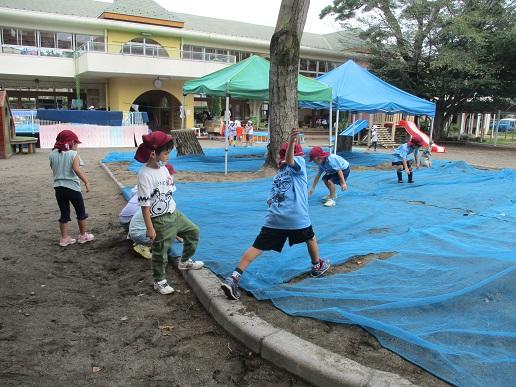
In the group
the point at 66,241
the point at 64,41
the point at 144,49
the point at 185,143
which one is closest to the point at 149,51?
the point at 144,49

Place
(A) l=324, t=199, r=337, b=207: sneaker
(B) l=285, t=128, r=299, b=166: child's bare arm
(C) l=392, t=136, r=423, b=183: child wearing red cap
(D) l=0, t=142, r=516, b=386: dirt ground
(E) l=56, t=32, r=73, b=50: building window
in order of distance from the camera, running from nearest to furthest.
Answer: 1. (D) l=0, t=142, r=516, b=386: dirt ground
2. (B) l=285, t=128, r=299, b=166: child's bare arm
3. (A) l=324, t=199, r=337, b=207: sneaker
4. (C) l=392, t=136, r=423, b=183: child wearing red cap
5. (E) l=56, t=32, r=73, b=50: building window

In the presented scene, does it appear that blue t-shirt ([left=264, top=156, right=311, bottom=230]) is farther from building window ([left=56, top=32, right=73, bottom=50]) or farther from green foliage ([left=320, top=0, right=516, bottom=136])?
building window ([left=56, top=32, right=73, bottom=50])

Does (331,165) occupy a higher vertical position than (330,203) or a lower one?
higher

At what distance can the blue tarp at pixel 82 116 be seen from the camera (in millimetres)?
19359

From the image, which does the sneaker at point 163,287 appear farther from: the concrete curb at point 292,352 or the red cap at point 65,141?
the red cap at point 65,141

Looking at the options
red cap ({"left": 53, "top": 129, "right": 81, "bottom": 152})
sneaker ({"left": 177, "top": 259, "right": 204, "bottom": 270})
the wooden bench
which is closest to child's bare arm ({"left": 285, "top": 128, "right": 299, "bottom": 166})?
sneaker ({"left": 177, "top": 259, "right": 204, "bottom": 270})

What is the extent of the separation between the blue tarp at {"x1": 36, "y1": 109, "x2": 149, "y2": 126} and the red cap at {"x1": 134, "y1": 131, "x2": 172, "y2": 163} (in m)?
17.3

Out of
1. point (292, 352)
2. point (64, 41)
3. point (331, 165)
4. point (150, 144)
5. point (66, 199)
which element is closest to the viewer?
point (292, 352)

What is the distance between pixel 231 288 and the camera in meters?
3.66

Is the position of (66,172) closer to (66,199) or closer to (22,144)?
(66,199)

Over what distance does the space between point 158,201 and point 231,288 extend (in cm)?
100

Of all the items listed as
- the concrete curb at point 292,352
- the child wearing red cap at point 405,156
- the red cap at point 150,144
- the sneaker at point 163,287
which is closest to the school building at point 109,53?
the child wearing red cap at point 405,156

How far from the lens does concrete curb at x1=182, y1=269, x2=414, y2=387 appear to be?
2590 millimetres

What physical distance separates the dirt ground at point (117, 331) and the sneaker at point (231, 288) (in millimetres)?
132
